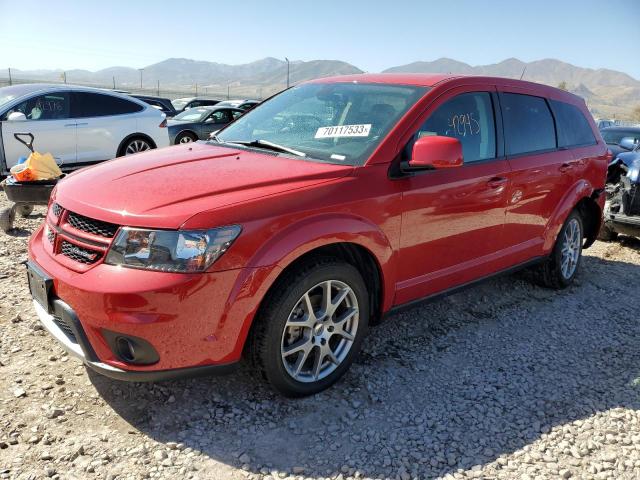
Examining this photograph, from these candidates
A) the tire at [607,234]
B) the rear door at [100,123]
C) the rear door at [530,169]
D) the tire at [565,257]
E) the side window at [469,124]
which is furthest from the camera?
the rear door at [100,123]

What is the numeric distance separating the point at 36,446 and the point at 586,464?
8.81ft

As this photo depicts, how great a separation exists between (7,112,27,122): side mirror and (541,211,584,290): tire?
7188 mm

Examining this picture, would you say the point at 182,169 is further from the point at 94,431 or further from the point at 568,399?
the point at 568,399

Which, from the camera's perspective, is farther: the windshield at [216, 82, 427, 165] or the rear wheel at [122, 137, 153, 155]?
the rear wheel at [122, 137, 153, 155]

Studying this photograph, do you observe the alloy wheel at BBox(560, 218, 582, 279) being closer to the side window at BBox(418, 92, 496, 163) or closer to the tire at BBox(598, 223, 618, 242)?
the side window at BBox(418, 92, 496, 163)

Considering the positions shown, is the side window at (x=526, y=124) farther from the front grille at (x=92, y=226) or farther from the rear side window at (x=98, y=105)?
the rear side window at (x=98, y=105)

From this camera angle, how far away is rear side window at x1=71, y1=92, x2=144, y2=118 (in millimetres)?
8328

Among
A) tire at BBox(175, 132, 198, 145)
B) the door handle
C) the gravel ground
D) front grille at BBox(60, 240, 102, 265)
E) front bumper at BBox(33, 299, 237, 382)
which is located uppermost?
the door handle

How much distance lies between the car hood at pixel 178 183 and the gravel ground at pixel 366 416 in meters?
1.04

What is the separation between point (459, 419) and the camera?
9.70 feet

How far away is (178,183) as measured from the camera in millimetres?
2775

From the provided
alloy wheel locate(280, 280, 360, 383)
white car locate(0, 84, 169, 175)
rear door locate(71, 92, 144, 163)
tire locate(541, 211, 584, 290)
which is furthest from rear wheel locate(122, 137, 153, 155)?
alloy wheel locate(280, 280, 360, 383)

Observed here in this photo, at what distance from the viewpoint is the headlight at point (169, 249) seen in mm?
2416

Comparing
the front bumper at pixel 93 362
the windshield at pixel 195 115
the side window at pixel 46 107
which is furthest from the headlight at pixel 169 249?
the windshield at pixel 195 115
